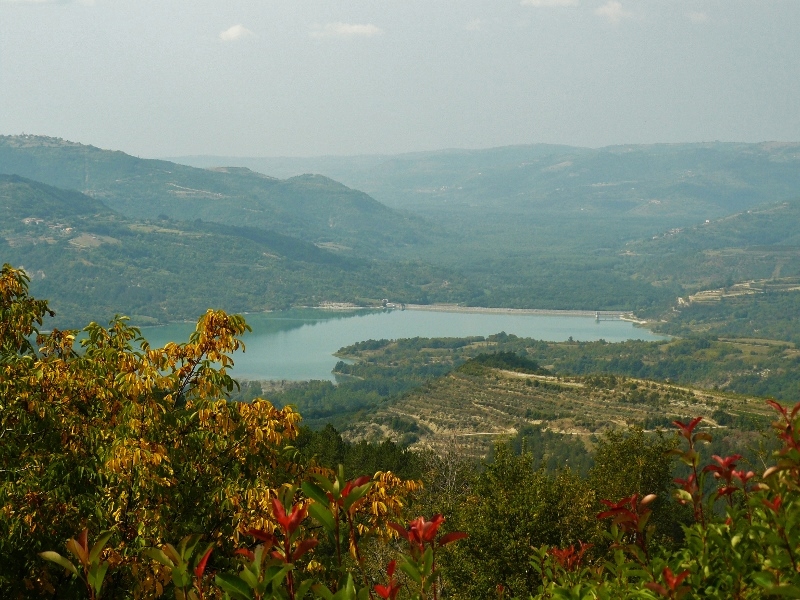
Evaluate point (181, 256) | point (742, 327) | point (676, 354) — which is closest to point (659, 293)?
point (742, 327)

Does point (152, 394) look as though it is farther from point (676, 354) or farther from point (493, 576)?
point (676, 354)

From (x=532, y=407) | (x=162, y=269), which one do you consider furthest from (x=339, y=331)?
(x=532, y=407)

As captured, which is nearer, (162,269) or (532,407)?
(532,407)

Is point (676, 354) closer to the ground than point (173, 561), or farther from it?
closer to the ground

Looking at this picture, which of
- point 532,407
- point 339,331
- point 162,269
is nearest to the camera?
point 532,407

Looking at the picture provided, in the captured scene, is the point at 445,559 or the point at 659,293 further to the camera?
the point at 659,293

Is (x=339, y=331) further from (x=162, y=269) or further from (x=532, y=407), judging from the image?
(x=532, y=407)
